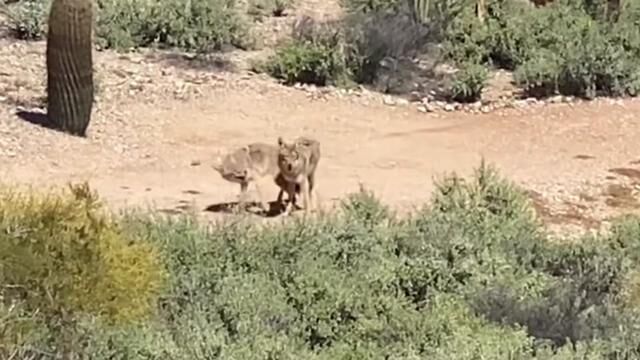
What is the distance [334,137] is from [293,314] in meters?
7.08

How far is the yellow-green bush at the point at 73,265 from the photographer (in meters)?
7.10

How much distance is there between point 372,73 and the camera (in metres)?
17.3

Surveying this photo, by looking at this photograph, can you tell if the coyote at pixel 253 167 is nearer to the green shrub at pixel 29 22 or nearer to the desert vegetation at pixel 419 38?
the desert vegetation at pixel 419 38

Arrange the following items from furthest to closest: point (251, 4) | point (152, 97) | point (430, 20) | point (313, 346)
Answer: point (251, 4), point (430, 20), point (152, 97), point (313, 346)

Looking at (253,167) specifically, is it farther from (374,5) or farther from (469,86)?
(374,5)

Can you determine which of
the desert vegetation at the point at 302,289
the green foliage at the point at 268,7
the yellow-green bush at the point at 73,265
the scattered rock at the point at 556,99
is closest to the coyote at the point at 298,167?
the desert vegetation at the point at 302,289

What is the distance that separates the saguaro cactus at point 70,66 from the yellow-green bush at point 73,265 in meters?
5.72

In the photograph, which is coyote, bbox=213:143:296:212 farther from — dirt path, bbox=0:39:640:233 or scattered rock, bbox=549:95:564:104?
scattered rock, bbox=549:95:564:104

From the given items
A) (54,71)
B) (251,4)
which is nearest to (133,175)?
(54,71)

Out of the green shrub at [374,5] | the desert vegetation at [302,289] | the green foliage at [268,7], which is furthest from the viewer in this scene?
the green foliage at [268,7]

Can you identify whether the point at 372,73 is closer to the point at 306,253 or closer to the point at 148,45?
the point at 148,45

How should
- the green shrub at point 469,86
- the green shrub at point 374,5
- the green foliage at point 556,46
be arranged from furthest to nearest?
the green shrub at point 374,5
the green foliage at point 556,46
the green shrub at point 469,86

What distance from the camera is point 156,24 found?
1842cm

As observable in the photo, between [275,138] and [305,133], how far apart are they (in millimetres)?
485
